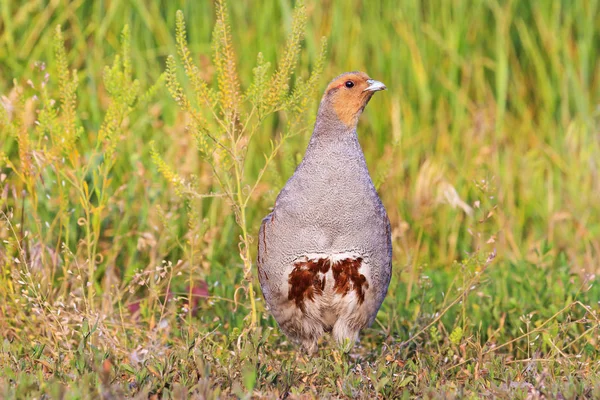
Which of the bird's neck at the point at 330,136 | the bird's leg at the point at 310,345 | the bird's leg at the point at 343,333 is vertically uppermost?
the bird's neck at the point at 330,136

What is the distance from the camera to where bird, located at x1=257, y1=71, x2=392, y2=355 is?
12.9 feet

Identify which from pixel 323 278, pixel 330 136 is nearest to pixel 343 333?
pixel 323 278

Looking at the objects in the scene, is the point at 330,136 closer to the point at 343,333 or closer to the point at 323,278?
the point at 323,278

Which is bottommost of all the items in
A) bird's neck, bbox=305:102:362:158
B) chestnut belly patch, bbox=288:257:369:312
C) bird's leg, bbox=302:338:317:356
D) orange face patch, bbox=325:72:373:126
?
bird's leg, bbox=302:338:317:356

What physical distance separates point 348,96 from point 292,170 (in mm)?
845

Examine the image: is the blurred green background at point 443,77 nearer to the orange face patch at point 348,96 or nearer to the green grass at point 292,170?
the green grass at point 292,170

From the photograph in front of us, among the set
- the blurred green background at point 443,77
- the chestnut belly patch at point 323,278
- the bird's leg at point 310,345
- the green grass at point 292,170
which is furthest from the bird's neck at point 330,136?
the blurred green background at point 443,77

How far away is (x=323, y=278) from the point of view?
4.00m

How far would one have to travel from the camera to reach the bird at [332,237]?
3941 millimetres

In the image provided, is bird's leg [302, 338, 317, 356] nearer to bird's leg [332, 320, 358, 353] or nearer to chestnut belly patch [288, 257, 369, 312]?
bird's leg [332, 320, 358, 353]

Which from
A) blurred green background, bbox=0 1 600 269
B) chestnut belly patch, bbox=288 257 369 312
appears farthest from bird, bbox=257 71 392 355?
blurred green background, bbox=0 1 600 269

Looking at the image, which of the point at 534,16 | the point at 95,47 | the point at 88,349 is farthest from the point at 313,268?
the point at 534,16

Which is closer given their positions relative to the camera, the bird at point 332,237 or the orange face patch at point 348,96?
the bird at point 332,237

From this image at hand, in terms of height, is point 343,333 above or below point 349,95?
below
